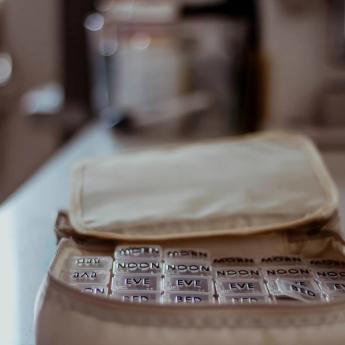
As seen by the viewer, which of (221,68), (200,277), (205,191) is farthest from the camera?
(221,68)

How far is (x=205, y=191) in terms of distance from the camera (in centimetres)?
59

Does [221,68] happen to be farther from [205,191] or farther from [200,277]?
[200,277]

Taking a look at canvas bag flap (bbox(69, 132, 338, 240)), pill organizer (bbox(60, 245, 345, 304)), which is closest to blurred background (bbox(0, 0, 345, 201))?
canvas bag flap (bbox(69, 132, 338, 240))

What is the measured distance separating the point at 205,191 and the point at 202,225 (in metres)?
0.06

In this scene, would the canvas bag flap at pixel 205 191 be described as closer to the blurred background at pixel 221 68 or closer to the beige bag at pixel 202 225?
the beige bag at pixel 202 225

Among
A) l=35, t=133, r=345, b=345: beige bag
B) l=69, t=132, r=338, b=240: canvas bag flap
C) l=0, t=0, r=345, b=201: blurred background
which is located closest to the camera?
l=35, t=133, r=345, b=345: beige bag

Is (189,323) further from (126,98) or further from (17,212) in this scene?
(126,98)

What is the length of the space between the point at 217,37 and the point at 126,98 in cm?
17

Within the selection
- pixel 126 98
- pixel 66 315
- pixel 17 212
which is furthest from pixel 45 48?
pixel 66 315

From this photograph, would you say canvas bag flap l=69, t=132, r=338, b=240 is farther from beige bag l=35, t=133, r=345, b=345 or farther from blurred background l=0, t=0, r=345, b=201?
blurred background l=0, t=0, r=345, b=201

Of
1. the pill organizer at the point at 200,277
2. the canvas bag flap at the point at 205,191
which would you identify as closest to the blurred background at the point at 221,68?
the canvas bag flap at the point at 205,191

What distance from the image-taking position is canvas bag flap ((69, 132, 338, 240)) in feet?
1.78

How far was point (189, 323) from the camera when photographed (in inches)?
14.5

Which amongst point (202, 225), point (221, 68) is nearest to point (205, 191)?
point (202, 225)
